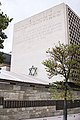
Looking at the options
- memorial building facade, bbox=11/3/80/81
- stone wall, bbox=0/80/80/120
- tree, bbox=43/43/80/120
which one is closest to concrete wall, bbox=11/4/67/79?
memorial building facade, bbox=11/3/80/81

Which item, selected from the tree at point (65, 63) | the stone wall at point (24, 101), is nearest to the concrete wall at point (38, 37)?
the stone wall at point (24, 101)

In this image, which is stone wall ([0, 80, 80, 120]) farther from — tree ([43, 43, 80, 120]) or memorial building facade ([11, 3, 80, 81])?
memorial building facade ([11, 3, 80, 81])

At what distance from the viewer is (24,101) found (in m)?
12.6

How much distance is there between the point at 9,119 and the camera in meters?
11.2

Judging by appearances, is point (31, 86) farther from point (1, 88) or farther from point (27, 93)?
point (1, 88)

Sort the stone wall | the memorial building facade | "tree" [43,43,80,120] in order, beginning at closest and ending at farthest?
the stone wall
"tree" [43,43,80,120]
the memorial building facade

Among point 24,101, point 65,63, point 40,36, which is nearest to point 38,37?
point 40,36

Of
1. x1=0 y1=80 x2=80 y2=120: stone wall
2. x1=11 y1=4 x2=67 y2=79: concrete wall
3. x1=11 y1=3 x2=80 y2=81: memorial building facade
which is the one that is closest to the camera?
x1=0 y1=80 x2=80 y2=120: stone wall

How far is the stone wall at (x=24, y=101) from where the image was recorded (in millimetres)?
11258

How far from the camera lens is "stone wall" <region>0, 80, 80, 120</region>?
1126 centimetres

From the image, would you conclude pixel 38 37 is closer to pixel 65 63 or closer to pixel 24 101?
pixel 65 63

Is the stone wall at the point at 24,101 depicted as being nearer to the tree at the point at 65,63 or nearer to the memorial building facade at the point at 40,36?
the tree at the point at 65,63

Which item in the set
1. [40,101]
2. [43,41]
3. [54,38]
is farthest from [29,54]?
[40,101]

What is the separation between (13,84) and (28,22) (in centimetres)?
2017
